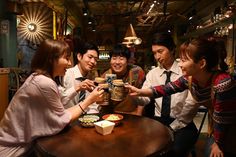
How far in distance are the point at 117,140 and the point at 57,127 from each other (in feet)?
1.55

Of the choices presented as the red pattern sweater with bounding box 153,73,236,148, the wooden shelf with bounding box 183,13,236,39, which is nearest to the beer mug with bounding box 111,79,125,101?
the red pattern sweater with bounding box 153,73,236,148

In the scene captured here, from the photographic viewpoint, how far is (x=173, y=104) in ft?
9.61

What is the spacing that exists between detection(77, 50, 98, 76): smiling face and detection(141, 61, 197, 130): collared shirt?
72cm

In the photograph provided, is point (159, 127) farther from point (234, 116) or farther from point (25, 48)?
point (25, 48)

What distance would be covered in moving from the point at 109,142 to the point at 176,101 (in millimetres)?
1375

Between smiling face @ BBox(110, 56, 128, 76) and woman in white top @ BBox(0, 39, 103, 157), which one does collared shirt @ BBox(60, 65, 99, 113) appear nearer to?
smiling face @ BBox(110, 56, 128, 76)

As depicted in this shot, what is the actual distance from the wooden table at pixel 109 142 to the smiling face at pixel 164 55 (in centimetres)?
105

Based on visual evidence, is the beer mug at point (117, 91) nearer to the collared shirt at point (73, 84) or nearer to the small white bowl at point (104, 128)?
the small white bowl at point (104, 128)

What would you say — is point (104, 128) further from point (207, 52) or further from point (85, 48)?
point (85, 48)

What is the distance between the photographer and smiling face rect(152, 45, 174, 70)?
2.96 m

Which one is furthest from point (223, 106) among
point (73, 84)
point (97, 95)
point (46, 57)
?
point (73, 84)

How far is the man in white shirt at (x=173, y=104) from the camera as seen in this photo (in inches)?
105

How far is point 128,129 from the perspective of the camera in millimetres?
2072

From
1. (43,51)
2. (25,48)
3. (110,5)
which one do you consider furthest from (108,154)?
(110,5)
